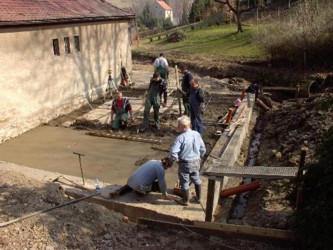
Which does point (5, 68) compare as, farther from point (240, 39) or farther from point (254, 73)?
point (240, 39)

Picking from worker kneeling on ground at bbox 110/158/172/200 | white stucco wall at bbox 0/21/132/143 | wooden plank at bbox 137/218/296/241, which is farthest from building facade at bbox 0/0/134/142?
wooden plank at bbox 137/218/296/241

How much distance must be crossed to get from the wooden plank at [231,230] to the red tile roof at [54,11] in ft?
27.8

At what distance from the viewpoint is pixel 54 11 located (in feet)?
45.7

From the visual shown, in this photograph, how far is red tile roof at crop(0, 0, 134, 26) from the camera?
11.7m

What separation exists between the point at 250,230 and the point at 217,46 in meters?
25.5

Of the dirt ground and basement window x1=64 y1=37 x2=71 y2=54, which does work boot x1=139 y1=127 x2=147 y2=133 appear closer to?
the dirt ground

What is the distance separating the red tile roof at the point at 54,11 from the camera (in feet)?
38.4

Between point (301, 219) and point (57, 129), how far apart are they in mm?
9486

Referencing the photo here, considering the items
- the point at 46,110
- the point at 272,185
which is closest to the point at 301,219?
the point at 272,185

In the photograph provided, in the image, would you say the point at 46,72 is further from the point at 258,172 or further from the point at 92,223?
the point at 258,172

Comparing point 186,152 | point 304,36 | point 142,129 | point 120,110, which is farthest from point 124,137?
point 304,36

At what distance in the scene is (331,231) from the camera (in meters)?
4.49

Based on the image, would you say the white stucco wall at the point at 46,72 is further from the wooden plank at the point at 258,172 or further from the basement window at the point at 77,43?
the wooden plank at the point at 258,172

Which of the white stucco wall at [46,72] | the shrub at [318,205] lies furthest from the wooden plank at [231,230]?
the white stucco wall at [46,72]
